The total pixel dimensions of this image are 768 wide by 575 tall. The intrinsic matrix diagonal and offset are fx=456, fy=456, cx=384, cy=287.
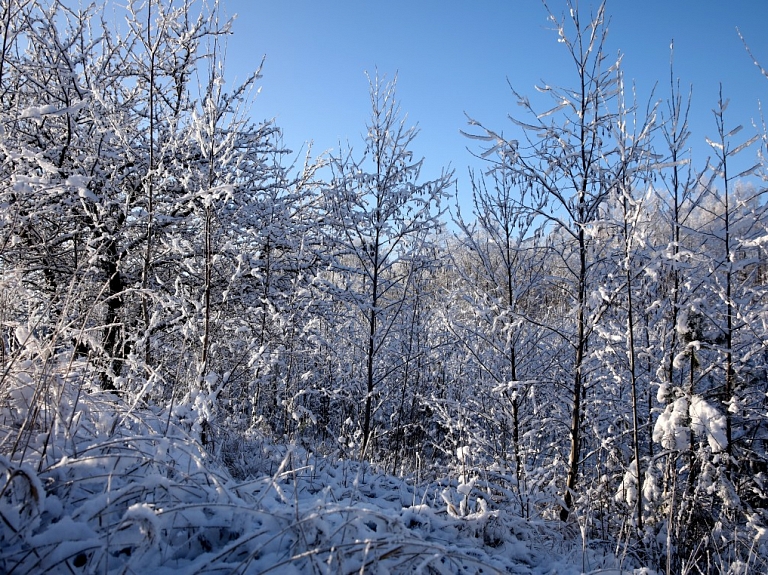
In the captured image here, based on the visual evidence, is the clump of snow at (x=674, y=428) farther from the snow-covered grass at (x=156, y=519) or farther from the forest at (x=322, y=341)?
the snow-covered grass at (x=156, y=519)

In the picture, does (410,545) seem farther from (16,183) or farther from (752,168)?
(752,168)

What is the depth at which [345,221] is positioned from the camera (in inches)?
265

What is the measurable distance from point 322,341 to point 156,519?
17.1 feet

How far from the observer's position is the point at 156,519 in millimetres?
1334

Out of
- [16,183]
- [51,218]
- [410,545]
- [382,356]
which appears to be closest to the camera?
[410,545]

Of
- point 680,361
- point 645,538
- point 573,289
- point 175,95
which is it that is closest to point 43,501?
point 645,538

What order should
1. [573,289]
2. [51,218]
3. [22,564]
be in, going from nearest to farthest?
[22,564] < [573,289] < [51,218]

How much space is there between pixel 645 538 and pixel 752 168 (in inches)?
154

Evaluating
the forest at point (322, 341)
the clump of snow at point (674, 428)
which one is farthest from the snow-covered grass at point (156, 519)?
the clump of snow at point (674, 428)

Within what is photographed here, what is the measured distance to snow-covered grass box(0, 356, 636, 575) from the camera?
52.3 inches

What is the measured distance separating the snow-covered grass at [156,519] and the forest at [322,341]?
1 cm

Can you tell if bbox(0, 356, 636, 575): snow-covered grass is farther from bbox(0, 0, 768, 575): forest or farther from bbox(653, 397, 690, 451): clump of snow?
bbox(653, 397, 690, 451): clump of snow

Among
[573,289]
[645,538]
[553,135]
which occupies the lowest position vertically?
[645,538]

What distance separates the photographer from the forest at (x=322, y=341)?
1626mm
